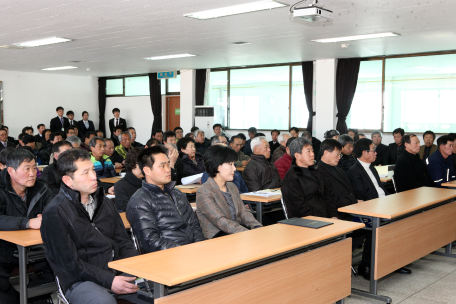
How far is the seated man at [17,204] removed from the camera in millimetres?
3143

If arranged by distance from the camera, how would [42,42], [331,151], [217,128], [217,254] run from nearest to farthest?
[217,254]
[331,151]
[42,42]
[217,128]

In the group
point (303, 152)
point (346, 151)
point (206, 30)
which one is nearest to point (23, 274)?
point (303, 152)

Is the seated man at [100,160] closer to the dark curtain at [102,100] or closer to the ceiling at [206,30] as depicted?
the ceiling at [206,30]

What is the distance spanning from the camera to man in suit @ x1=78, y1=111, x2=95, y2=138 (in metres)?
15.0

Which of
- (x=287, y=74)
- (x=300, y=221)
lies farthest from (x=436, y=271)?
(x=287, y=74)

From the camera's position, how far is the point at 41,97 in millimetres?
14906

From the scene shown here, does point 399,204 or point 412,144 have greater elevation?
point 412,144

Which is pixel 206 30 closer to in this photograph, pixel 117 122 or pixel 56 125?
pixel 117 122

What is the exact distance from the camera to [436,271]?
4.70 meters

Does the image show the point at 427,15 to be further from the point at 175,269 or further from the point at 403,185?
the point at 175,269

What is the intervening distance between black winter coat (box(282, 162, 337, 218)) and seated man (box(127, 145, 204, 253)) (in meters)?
1.11

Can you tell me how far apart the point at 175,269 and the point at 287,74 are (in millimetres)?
10146

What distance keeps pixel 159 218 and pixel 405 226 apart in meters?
2.38

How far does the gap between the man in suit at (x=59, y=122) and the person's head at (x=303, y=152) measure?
38.3 ft
